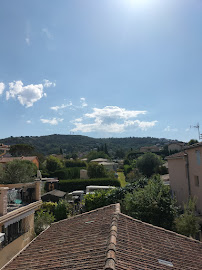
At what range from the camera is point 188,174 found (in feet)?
58.9

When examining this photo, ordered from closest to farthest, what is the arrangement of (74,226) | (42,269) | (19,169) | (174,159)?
(42,269)
(74,226)
(19,169)
(174,159)

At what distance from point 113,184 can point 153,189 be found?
21.0 meters

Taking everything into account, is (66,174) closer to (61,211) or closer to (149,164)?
(149,164)

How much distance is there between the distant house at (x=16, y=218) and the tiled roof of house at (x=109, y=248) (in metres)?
1.71

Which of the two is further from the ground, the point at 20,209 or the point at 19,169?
the point at 19,169

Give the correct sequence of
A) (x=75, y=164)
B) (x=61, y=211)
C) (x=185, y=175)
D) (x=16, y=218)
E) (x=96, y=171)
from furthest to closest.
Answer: (x=75, y=164), (x=96, y=171), (x=61, y=211), (x=185, y=175), (x=16, y=218)

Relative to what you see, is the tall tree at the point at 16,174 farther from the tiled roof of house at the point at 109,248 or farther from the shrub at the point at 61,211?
the tiled roof of house at the point at 109,248

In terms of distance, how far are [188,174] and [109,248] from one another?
14.6 metres

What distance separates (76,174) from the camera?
44031mm

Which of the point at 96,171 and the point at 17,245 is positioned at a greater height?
the point at 96,171

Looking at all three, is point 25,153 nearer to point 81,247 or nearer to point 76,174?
point 76,174

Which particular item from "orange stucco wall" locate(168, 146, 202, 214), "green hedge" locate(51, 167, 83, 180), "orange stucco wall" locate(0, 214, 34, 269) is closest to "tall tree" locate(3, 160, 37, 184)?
"orange stucco wall" locate(0, 214, 34, 269)

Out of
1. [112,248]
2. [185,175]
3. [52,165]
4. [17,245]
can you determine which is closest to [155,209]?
[17,245]

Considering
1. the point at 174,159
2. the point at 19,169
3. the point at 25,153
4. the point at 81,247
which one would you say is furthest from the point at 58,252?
the point at 25,153
